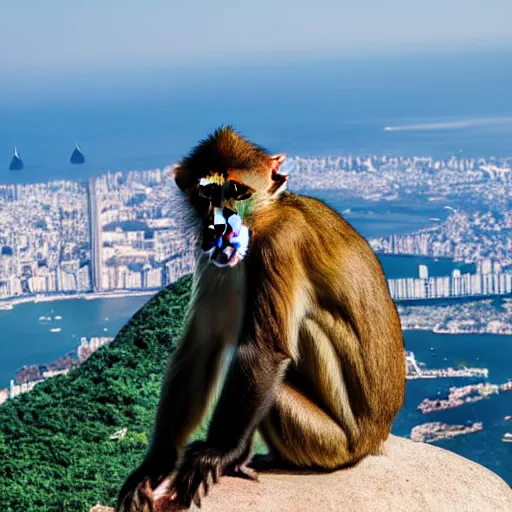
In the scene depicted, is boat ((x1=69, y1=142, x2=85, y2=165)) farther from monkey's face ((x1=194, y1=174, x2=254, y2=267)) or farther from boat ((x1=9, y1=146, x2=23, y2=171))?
monkey's face ((x1=194, y1=174, x2=254, y2=267))

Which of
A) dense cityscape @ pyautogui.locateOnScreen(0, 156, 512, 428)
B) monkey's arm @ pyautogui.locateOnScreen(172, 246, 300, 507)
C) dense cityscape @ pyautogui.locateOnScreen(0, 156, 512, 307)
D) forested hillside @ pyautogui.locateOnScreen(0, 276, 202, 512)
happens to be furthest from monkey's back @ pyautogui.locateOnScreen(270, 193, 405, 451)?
dense cityscape @ pyautogui.locateOnScreen(0, 156, 512, 307)

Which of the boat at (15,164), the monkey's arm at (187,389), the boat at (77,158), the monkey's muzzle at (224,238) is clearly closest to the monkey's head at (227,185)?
the monkey's muzzle at (224,238)

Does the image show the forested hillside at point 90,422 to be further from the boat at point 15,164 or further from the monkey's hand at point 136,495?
the boat at point 15,164

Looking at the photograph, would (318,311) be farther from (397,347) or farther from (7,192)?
(7,192)

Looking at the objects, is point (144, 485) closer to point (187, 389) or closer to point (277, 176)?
point (187, 389)

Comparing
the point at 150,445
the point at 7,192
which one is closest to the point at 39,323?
the point at 7,192

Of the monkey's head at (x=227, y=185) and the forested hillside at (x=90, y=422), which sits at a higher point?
the monkey's head at (x=227, y=185)
